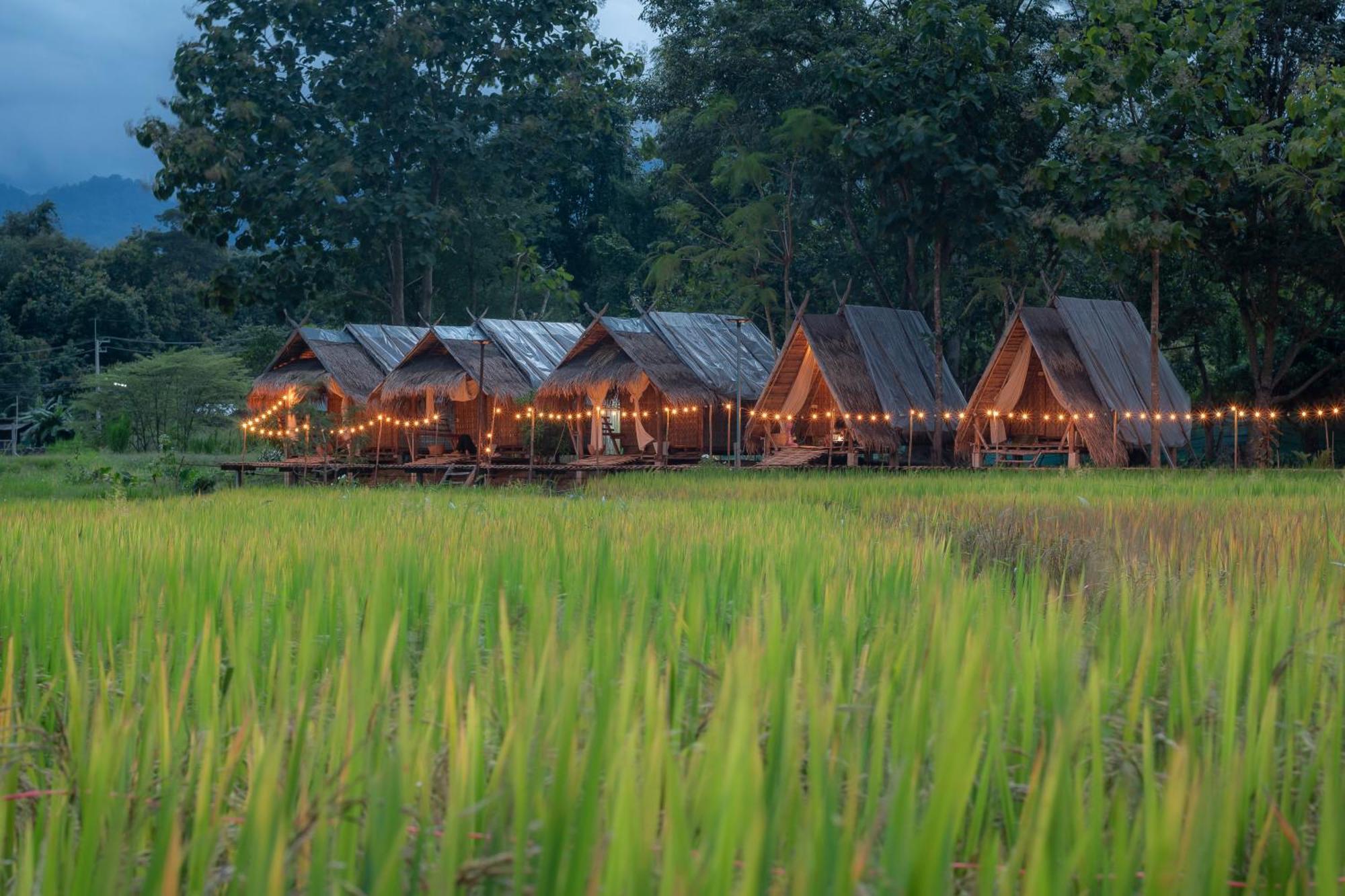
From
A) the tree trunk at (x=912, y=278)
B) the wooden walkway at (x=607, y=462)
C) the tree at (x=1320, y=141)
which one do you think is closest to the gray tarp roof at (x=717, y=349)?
the wooden walkway at (x=607, y=462)

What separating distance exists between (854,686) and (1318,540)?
4.18 m

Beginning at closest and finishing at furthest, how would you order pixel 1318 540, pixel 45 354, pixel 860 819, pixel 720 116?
pixel 860 819, pixel 1318 540, pixel 720 116, pixel 45 354

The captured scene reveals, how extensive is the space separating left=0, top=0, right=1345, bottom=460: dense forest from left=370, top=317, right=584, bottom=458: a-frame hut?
3.37 metres

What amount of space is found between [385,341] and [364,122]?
278 inches

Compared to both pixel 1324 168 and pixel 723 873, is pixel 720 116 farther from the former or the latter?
pixel 723 873

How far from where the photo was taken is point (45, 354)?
131 ft

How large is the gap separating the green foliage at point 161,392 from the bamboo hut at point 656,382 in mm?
15242

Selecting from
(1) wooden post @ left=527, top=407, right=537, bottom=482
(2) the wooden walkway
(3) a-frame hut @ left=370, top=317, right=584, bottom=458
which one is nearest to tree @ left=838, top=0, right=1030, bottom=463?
(2) the wooden walkway

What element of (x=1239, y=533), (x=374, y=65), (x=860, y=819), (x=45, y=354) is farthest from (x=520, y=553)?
(x=45, y=354)

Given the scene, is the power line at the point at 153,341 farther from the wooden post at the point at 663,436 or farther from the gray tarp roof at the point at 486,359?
the wooden post at the point at 663,436

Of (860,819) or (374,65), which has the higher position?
(374,65)

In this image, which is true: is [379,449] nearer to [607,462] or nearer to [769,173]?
[607,462]

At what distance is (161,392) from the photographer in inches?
1430

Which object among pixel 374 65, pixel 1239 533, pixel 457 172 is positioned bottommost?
pixel 1239 533
